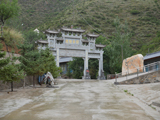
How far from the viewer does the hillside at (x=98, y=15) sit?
69.5 metres

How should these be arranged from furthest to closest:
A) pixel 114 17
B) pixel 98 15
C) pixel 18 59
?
pixel 114 17 < pixel 98 15 < pixel 18 59

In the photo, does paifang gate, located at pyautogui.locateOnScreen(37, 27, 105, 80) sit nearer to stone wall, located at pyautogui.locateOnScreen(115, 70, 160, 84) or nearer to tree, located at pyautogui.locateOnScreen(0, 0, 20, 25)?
tree, located at pyautogui.locateOnScreen(0, 0, 20, 25)

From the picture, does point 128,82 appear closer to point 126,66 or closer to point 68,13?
point 126,66

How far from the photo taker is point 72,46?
121 feet

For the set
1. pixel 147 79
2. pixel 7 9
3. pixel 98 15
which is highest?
pixel 98 15

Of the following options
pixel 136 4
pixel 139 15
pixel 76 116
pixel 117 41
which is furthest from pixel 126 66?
pixel 136 4

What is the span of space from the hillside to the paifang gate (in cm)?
2737

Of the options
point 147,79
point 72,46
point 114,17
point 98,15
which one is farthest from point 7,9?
point 114,17

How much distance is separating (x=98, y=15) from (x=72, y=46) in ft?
159

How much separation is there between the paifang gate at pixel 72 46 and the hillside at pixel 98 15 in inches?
1077

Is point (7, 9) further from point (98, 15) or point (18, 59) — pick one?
point (98, 15)

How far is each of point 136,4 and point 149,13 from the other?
11.1 m

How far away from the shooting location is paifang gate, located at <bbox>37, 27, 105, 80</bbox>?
119ft

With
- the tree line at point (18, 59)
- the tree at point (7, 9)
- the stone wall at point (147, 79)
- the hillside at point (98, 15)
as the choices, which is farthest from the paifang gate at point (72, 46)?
the hillside at point (98, 15)
